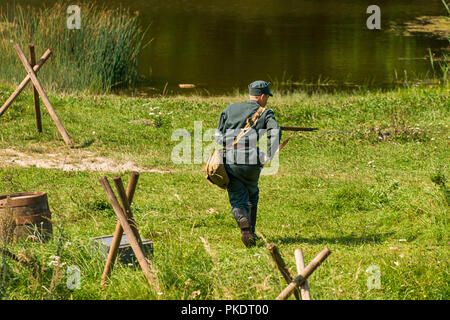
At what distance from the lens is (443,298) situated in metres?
5.83

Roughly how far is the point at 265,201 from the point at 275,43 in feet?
76.6

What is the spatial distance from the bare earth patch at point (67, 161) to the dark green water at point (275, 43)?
36.6 feet

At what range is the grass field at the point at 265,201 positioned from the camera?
231 inches

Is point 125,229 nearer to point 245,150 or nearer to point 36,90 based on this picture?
point 245,150

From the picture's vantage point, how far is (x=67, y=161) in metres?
12.8

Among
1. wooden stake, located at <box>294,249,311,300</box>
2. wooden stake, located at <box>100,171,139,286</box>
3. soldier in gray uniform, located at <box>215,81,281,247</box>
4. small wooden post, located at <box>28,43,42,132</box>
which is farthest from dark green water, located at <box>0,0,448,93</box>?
wooden stake, located at <box>294,249,311,300</box>

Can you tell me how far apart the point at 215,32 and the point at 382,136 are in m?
21.8

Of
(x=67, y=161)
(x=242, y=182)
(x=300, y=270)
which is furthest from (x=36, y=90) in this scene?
(x=300, y=270)

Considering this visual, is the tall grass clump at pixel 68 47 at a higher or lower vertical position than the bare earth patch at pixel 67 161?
higher

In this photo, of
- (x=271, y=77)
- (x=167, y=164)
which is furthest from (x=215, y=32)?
(x=167, y=164)

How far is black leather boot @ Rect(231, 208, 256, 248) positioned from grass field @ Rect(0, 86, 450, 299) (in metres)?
0.17

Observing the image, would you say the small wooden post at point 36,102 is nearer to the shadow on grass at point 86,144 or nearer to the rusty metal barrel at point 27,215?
Result: the shadow on grass at point 86,144

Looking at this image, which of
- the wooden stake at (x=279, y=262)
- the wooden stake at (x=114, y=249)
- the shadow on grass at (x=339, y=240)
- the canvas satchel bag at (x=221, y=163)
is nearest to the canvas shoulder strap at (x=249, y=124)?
the canvas satchel bag at (x=221, y=163)

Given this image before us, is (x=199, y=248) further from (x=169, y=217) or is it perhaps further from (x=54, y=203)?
(x=54, y=203)
